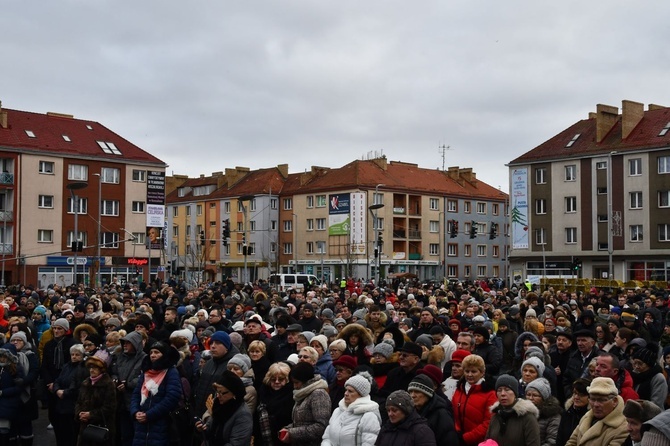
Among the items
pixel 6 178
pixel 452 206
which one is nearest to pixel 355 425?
pixel 6 178

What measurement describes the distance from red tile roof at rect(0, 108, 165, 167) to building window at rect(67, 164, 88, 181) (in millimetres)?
932

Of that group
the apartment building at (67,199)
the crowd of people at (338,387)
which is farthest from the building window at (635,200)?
the crowd of people at (338,387)

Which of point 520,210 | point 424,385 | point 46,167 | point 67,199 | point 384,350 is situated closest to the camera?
point 424,385

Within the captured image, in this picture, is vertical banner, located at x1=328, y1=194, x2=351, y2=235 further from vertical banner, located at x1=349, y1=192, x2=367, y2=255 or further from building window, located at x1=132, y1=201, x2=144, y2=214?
building window, located at x1=132, y1=201, x2=144, y2=214

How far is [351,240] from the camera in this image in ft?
272

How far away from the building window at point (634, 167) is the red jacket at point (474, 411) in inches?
2290

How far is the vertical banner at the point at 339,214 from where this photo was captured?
84000 millimetres

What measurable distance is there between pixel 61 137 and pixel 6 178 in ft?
22.1

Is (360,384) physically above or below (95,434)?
above

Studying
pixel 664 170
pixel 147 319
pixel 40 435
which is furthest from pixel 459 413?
pixel 664 170

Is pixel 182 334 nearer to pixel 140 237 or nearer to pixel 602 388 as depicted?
pixel 602 388

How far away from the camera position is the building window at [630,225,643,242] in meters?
61.2

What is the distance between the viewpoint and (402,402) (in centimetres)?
666

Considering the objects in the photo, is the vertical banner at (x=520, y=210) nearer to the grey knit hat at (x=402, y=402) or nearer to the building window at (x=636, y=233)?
the building window at (x=636, y=233)
